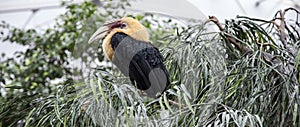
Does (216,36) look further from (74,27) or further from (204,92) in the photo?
(74,27)

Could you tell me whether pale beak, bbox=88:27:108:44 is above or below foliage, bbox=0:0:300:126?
above

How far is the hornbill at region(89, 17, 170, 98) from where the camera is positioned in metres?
0.80

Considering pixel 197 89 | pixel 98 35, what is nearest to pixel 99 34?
pixel 98 35

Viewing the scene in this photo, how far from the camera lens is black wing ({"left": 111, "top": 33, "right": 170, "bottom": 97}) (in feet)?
2.62

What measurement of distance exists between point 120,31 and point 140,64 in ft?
0.20

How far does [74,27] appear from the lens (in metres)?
1.65

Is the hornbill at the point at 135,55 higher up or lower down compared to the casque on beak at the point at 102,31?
lower down

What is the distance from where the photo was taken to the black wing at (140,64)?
80 centimetres

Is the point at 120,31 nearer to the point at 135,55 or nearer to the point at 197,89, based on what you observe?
the point at 135,55

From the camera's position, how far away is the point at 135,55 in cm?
81

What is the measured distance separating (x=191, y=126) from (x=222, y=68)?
0.14 meters

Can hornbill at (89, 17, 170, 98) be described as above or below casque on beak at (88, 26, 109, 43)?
below

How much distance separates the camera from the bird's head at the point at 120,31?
0.82m

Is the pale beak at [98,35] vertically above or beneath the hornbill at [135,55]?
above
